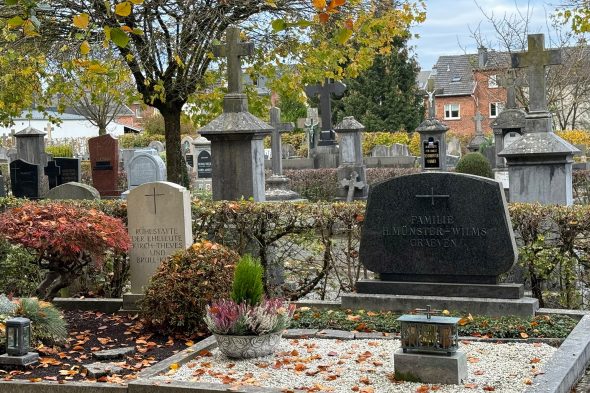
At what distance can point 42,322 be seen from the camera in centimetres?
893

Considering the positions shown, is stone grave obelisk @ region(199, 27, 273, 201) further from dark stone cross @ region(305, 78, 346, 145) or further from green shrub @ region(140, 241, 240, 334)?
dark stone cross @ region(305, 78, 346, 145)

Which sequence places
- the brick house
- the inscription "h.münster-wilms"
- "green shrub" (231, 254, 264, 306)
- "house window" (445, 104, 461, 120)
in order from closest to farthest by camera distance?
"green shrub" (231, 254, 264, 306)
the inscription "h.münster-wilms"
the brick house
"house window" (445, 104, 461, 120)

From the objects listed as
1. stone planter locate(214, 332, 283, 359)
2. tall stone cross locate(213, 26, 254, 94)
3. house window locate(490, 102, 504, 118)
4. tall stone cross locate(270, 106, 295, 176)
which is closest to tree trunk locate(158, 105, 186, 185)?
tall stone cross locate(213, 26, 254, 94)

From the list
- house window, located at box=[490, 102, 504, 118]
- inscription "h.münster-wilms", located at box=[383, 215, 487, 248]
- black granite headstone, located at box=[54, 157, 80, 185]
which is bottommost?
inscription "h.münster-wilms", located at box=[383, 215, 487, 248]

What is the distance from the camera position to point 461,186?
9.67 m

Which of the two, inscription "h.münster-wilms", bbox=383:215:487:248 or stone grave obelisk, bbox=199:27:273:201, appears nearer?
Result: inscription "h.münster-wilms", bbox=383:215:487:248

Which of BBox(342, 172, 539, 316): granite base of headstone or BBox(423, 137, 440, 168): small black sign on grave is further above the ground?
BBox(423, 137, 440, 168): small black sign on grave

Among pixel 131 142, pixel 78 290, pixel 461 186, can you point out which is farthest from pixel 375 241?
pixel 131 142

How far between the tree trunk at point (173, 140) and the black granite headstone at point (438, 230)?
7089 millimetres

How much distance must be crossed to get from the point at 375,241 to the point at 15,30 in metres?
9.44

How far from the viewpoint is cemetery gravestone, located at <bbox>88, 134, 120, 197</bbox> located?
26.3 meters

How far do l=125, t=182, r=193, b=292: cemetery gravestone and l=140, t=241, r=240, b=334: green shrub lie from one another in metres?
1.19

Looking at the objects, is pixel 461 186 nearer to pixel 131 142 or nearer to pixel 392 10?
pixel 392 10

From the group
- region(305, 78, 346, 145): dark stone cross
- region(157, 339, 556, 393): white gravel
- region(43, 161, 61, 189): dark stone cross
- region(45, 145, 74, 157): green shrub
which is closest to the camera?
region(157, 339, 556, 393): white gravel
